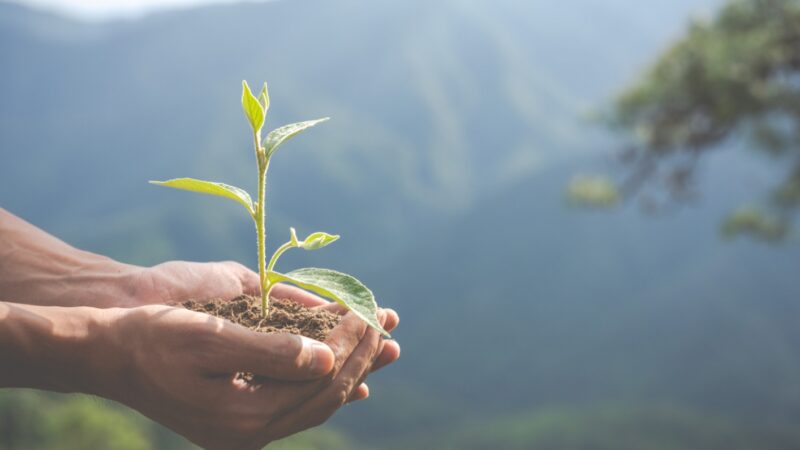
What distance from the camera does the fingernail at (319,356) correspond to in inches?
82.3

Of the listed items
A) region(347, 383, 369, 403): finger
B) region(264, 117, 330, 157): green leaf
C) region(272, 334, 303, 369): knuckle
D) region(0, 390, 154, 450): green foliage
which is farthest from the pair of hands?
region(0, 390, 154, 450): green foliage

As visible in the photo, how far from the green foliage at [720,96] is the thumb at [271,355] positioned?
7.41 metres

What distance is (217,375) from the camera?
2.15 m

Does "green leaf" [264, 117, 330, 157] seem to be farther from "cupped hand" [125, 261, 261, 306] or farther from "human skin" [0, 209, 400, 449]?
"cupped hand" [125, 261, 261, 306]

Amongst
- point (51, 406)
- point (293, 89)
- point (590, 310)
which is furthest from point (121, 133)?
point (51, 406)

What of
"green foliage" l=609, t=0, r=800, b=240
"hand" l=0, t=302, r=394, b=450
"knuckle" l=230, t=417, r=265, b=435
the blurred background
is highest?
the blurred background

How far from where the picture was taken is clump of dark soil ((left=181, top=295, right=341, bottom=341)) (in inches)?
96.1

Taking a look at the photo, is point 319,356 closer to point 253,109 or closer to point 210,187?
point 210,187

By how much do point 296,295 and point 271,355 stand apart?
3.18ft

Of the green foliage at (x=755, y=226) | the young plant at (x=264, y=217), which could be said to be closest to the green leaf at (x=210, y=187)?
the young plant at (x=264, y=217)

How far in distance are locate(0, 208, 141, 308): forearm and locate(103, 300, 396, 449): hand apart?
0.71 meters

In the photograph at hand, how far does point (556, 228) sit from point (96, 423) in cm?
12108

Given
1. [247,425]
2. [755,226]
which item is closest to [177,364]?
[247,425]

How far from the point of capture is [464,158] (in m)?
179
